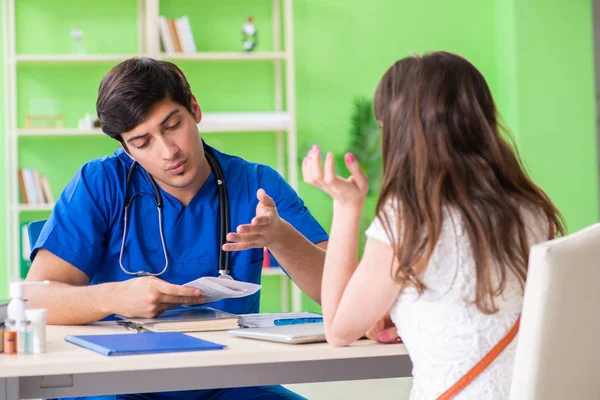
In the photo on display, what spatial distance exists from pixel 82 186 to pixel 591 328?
1312 millimetres

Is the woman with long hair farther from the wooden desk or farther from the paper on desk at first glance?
the paper on desk

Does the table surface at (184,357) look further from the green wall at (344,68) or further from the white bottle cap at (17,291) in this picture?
the green wall at (344,68)

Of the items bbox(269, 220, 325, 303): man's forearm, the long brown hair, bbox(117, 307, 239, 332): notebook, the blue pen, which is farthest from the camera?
bbox(269, 220, 325, 303): man's forearm

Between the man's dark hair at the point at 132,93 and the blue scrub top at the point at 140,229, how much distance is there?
15cm

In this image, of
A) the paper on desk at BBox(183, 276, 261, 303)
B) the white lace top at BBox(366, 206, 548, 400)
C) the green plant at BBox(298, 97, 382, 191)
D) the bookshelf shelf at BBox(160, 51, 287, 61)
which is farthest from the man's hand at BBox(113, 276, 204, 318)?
the green plant at BBox(298, 97, 382, 191)

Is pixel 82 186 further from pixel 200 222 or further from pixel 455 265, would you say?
pixel 455 265

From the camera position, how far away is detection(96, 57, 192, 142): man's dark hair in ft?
6.52

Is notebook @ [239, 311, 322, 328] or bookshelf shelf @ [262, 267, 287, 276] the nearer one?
notebook @ [239, 311, 322, 328]

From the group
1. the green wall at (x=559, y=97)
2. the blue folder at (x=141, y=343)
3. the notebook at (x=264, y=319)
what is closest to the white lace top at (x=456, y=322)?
the blue folder at (x=141, y=343)

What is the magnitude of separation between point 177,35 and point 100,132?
670 millimetres

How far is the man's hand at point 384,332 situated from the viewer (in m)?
1.49

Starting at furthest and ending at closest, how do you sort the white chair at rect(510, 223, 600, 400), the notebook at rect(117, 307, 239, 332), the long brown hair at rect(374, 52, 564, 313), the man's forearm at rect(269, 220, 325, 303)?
the man's forearm at rect(269, 220, 325, 303) → the notebook at rect(117, 307, 239, 332) → the long brown hair at rect(374, 52, 564, 313) → the white chair at rect(510, 223, 600, 400)

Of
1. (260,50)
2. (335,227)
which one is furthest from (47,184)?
(335,227)

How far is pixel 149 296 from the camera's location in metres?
1.72
